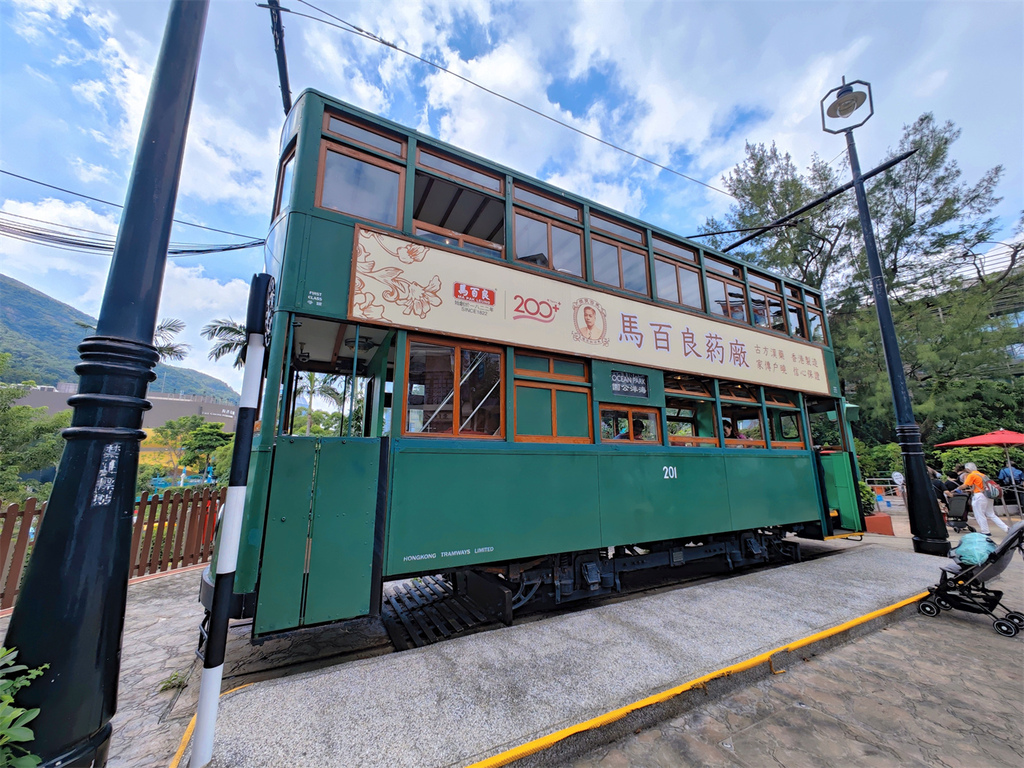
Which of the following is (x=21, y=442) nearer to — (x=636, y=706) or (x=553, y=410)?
(x=553, y=410)

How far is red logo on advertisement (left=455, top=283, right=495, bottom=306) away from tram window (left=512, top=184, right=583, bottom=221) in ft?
4.52

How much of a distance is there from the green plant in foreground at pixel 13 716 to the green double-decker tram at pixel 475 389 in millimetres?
1511

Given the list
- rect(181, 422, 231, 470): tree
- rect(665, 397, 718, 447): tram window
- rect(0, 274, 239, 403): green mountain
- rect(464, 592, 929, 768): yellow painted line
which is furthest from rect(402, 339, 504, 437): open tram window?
rect(0, 274, 239, 403): green mountain

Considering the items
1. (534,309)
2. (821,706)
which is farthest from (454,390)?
(821,706)

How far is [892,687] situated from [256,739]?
13.8 feet

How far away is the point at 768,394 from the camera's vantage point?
692 centimetres

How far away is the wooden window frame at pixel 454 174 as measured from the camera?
14.0ft

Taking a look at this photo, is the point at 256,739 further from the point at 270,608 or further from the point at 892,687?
the point at 892,687

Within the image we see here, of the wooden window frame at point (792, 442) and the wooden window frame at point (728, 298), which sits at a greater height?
the wooden window frame at point (728, 298)

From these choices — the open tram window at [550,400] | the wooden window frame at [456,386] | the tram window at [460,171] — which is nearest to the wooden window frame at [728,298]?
the open tram window at [550,400]

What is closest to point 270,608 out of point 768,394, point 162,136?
point 162,136

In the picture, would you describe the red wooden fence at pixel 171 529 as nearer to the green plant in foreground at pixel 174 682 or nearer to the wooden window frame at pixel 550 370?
the green plant in foreground at pixel 174 682

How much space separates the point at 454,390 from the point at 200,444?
96.6 feet

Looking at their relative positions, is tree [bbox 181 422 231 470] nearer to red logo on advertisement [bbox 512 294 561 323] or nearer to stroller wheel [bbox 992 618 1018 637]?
red logo on advertisement [bbox 512 294 561 323]
